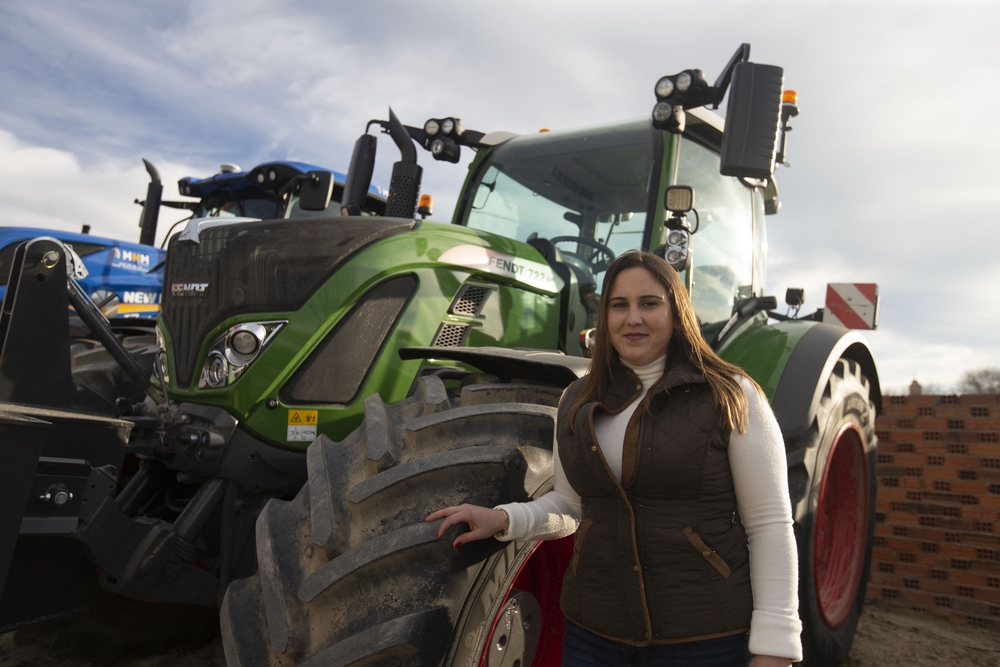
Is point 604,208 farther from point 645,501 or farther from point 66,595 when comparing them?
point 66,595

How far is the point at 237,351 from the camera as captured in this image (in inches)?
96.7

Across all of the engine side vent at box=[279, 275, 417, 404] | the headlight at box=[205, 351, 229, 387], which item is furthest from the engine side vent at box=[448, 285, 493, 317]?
the headlight at box=[205, 351, 229, 387]

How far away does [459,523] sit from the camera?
164 cm

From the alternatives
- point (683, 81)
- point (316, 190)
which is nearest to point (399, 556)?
point (316, 190)

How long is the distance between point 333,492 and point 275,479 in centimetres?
68

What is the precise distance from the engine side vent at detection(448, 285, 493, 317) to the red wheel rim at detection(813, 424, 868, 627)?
74.7 inches

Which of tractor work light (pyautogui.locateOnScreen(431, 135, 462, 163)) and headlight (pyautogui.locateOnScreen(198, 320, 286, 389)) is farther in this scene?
tractor work light (pyautogui.locateOnScreen(431, 135, 462, 163))

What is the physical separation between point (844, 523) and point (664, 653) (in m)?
2.62

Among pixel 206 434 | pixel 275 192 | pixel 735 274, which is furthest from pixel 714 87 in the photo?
pixel 275 192

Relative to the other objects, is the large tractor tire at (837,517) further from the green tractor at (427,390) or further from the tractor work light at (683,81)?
the tractor work light at (683,81)

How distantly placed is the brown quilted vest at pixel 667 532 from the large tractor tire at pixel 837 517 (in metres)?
1.42

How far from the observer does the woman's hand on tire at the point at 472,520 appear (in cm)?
162

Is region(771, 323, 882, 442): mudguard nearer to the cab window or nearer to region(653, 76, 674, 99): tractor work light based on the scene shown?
the cab window

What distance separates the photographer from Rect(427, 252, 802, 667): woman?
155cm
